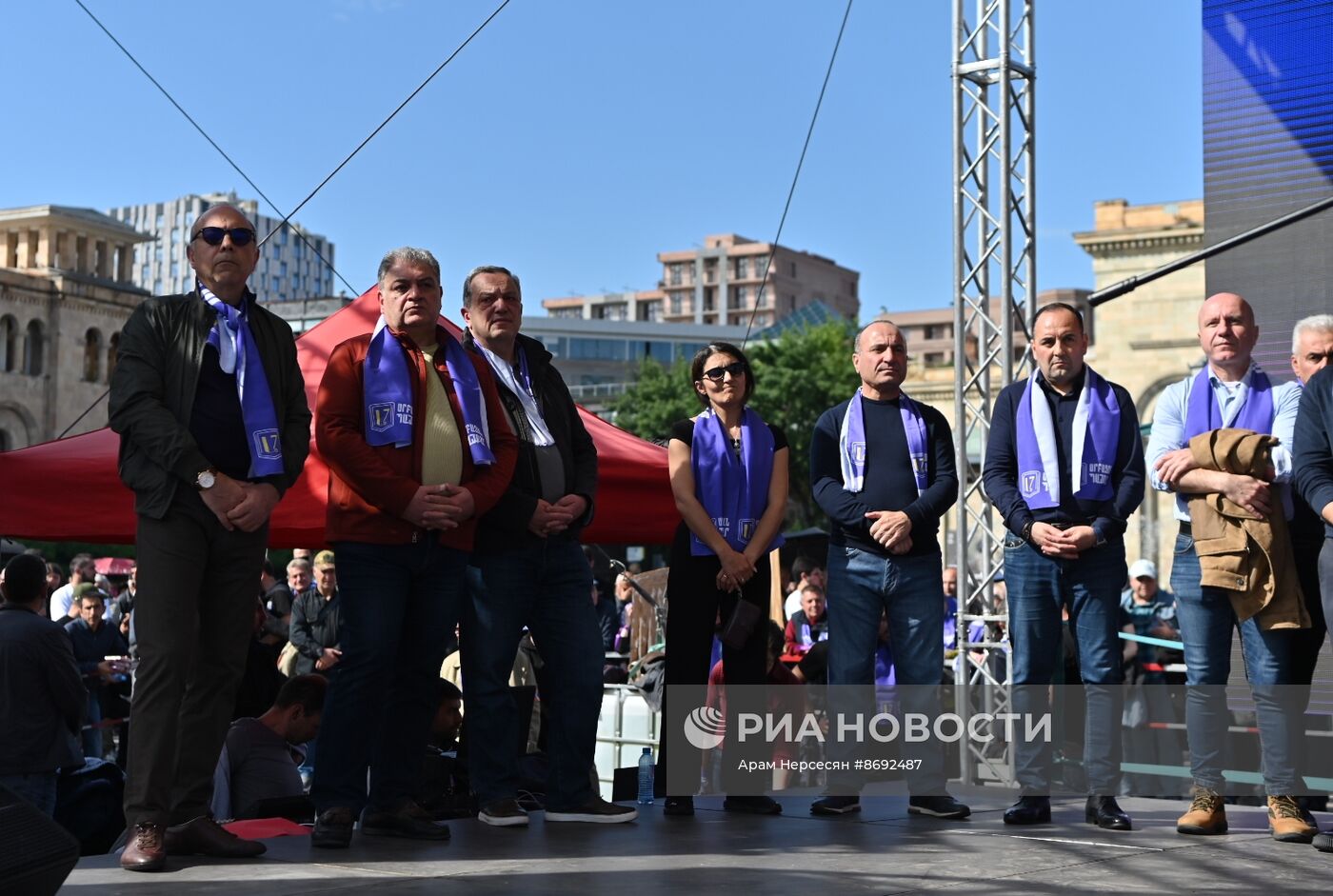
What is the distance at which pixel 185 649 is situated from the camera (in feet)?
15.7

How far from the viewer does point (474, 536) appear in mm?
5699

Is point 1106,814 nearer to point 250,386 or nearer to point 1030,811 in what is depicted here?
point 1030,811

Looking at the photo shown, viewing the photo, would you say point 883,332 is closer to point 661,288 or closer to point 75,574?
point 75,574

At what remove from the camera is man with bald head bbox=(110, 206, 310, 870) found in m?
4.76

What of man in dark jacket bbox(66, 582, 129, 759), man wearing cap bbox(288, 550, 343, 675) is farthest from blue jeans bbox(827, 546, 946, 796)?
man in dark jacket bbox(66, 582, 129, 759)

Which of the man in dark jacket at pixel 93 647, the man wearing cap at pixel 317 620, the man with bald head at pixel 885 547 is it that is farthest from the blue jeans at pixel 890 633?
the man in dark jacket at pixel 93 647

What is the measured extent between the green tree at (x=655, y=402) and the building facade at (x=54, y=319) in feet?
74.0

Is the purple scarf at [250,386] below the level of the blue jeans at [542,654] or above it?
above

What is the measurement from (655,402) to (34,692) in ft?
177

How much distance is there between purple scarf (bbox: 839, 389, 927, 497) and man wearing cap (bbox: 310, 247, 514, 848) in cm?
156

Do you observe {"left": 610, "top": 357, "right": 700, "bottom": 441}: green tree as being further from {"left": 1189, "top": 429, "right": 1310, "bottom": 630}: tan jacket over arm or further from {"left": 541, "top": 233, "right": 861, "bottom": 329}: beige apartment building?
{"left": 541, "top": 233, "right": 861, "bottom": 329}: beige apartment building

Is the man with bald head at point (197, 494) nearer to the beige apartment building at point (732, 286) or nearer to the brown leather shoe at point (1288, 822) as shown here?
the brown leather shoe at point (1288, 822)

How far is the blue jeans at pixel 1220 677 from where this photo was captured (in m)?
5.77

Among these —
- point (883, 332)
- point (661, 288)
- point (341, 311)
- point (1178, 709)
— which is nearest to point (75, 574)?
point (341, 311)
